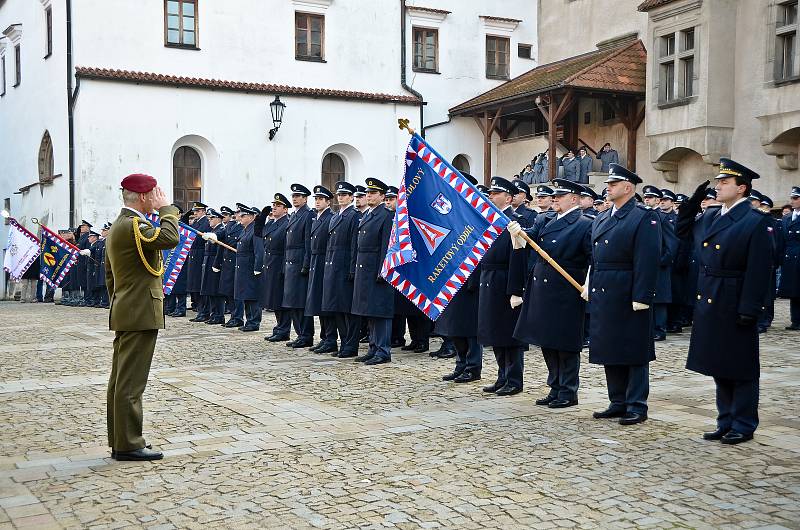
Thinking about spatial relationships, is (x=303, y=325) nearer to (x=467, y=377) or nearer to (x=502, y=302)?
(x=467, y=377)

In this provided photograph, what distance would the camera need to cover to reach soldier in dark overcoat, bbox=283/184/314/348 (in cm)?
Result: 1281

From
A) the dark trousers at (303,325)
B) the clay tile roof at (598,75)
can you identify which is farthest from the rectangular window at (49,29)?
the dark trousers at (303,325)

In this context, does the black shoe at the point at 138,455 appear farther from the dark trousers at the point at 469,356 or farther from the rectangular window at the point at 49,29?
the rectangular window at the point at 49,29

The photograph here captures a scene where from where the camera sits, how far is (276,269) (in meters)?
13.7

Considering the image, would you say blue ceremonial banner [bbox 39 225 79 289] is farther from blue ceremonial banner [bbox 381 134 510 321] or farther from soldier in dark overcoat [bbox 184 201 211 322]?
blue ceremonial banner [bbox 381 134 510 321]

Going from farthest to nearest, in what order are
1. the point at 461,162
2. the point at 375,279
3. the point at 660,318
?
the point at 461,162 < the point at 660,318 < the point at 375,279

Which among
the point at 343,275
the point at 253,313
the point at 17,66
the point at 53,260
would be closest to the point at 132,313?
the point at 343,275

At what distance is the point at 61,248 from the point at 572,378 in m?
17.4

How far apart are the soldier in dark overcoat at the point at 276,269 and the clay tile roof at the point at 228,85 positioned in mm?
12088

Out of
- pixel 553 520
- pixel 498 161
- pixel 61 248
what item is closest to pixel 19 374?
pixel 553 520

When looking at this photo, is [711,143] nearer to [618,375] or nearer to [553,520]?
[618,375]

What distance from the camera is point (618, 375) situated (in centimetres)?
775

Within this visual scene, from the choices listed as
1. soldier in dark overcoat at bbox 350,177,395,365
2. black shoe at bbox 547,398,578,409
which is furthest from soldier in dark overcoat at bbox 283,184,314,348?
black shoe at bbox 547,398,578,409

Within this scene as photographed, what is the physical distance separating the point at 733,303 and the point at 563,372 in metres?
1.93
